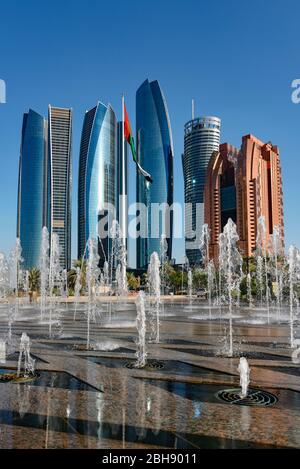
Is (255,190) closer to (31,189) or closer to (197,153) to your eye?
(197,153)

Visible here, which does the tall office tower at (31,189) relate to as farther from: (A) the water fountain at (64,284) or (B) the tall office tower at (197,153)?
(A) the water fountain at (64,284)

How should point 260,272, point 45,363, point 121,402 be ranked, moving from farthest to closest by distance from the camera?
point 260,272 < point 45,363 < point 121,402

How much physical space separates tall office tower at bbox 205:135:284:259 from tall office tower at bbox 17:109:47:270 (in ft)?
220

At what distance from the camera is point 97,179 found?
6078 inches

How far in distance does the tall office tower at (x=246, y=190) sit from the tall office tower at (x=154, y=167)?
33.2 meters

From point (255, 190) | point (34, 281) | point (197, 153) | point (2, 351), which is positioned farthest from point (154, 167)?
point (2, 351)

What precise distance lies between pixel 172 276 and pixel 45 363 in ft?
200

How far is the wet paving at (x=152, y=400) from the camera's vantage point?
241 inches

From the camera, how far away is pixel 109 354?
13.0 metres

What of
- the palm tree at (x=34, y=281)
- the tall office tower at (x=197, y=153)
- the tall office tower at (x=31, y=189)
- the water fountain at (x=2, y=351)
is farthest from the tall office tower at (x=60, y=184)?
the water fountain at (x=2, y=351)

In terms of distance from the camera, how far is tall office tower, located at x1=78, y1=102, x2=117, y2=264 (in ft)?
497

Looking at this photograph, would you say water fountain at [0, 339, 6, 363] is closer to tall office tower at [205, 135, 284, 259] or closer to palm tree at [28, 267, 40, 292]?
palm tree at [28, 267, 40, 292]
